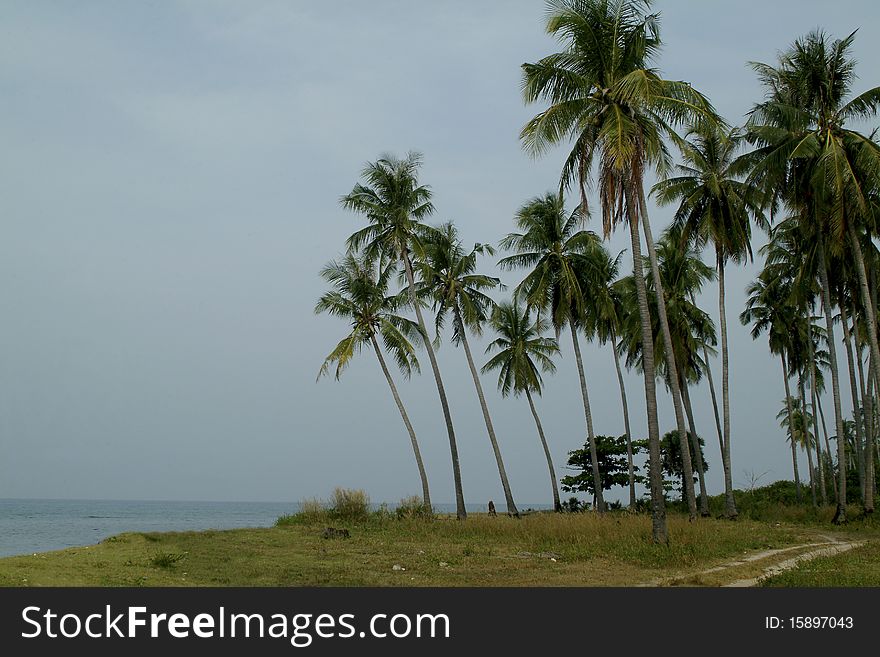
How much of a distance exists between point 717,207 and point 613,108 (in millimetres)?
11595

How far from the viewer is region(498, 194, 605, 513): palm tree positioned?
33.1m

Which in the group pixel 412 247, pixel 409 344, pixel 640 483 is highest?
pixel 412 247

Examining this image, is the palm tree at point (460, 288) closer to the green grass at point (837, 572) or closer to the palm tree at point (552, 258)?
the palm tree at point (552, 258)

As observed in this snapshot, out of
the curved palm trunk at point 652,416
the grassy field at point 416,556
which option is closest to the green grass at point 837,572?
the grassy field at point 416,556

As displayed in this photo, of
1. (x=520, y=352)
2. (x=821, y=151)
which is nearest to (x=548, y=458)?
(x=520, y=352)

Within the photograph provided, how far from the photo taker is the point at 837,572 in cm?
1284

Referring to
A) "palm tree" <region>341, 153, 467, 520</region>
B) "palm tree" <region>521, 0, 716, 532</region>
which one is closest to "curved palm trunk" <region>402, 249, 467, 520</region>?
"palm tree" <region>341, 153, 467, 520</region>

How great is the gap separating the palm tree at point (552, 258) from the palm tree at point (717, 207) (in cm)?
496

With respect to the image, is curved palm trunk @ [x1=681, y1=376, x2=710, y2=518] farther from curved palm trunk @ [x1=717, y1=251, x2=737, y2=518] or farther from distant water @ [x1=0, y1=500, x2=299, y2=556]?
distant water @ [x1=0, y1=500, x2=299, y2=556]
